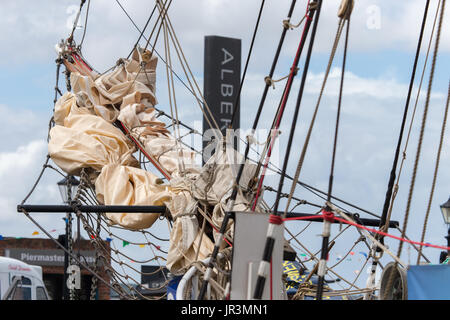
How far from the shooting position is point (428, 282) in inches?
201

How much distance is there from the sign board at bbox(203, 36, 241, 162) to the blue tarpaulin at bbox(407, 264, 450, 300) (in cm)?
400

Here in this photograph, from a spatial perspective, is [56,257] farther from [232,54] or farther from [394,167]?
[394,167]

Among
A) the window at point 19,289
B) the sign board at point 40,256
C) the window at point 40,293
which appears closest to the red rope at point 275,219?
the window at point 19,289

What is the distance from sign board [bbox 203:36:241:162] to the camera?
8.95 metres

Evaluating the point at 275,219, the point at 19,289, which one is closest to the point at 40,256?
the point at 19,289

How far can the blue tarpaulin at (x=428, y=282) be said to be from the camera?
5.05 m

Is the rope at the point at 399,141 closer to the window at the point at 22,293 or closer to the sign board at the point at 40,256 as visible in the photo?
the window at the point at 22,293

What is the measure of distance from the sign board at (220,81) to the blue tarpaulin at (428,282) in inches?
157

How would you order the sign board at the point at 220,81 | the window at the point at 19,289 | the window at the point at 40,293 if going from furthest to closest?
the window at the point at 40,293, the sign board at the point at 220,81, the window at the point at 19,289

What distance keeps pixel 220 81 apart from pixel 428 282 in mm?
4589

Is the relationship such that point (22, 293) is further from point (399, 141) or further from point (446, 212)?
point (446, 212)

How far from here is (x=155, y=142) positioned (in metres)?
10.6

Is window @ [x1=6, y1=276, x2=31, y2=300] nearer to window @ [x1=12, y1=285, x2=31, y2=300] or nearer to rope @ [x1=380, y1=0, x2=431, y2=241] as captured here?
window @ [x1=12, y1=285, x2=31, y2=300]

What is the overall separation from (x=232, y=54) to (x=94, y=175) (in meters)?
2.64
